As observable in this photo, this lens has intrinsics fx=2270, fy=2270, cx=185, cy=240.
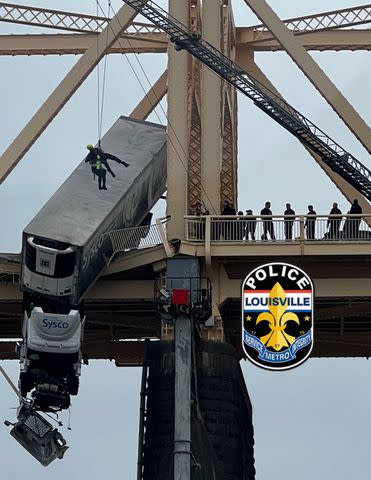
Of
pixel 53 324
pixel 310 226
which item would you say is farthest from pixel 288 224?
pixel 53 324

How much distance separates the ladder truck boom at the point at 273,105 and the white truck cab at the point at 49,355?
41.0 feet

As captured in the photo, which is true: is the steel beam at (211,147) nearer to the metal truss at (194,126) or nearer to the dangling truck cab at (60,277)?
the metal truss at (194,126)

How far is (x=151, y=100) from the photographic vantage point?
101m

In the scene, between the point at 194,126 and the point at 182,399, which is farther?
the point at 194,126

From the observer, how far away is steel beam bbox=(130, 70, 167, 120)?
3949 inches

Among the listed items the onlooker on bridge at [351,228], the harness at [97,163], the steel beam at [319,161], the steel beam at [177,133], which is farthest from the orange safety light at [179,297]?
the steel beam at [319,161]

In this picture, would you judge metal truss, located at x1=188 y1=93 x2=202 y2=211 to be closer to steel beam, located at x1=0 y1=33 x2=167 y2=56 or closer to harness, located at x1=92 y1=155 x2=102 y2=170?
harness, located at x1=92 y1=155 x2=102 y2=170

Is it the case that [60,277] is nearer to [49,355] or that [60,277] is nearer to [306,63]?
[49,355]

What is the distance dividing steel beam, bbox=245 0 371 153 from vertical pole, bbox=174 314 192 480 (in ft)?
49.6

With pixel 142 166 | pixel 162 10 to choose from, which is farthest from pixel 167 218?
pixel 162 10

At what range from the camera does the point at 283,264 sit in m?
82.7

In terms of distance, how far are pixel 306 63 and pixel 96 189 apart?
1002 centimetres

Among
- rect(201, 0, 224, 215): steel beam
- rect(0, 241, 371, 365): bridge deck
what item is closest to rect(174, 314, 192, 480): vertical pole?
rect(0, 241, 371, 365): bridge deck

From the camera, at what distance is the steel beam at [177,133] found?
86.8 metres
